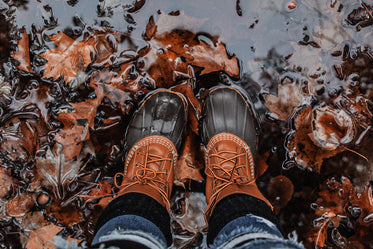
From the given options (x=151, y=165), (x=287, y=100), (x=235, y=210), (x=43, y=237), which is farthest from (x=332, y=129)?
(x=43, y=237)

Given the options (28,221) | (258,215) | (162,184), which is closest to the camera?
(258,215)

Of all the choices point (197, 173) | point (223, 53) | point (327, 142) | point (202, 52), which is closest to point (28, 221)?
point (197, 173)

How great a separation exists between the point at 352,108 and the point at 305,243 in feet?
3.06

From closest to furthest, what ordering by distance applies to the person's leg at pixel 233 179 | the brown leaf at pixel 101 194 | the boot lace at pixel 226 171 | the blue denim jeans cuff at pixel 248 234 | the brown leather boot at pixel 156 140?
the blue denim jeans cuff at pixel 248 234, the person's leg at pixel 233 179, the boot lace at pixel 226 171, the brown leather boot at pixel 156 140, the brown leaf at pixel 101 194

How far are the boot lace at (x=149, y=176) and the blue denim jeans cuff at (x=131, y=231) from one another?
285mm

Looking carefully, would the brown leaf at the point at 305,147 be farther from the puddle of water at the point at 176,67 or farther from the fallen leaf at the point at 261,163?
the fallen leaf at the point at 261,163

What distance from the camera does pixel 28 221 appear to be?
147cm

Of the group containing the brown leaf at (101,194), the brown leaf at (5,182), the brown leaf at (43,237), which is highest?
the brown leaf at (5,182)

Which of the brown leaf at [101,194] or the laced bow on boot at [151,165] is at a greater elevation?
the laced bow on boot at [151,165]

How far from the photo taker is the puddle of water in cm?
144

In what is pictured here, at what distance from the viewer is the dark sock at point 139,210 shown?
1.04 m

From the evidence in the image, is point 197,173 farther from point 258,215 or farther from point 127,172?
point 258,215

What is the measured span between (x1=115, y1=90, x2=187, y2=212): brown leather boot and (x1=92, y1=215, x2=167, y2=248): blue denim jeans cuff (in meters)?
0.32

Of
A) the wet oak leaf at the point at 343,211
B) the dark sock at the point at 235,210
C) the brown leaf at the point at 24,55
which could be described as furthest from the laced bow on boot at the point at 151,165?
the wet oak leaf at the point at 343,211
